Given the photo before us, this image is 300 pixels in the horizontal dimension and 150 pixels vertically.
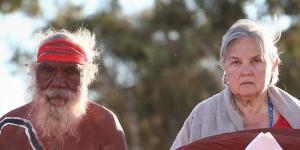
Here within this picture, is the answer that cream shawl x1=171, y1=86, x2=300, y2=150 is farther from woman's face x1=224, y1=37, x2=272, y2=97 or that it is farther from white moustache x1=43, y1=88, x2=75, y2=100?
white moustache x1=43, y1=88, x2=75, y2=100

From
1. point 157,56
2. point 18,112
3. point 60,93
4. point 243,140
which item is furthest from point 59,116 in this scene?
point 157,56

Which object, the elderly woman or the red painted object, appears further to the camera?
the elderly woman

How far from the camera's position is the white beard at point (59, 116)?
664 centimetres

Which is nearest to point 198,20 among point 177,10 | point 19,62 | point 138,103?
point 177,10

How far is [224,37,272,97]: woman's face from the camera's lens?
599 cm

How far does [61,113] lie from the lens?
6.65m

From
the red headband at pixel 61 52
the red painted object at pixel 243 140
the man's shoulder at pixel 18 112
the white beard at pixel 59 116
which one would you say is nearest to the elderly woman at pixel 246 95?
the red painted object at pixel 243 140

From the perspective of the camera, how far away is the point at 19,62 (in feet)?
97.6

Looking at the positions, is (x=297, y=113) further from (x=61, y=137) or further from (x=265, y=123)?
(x=61, y=137)

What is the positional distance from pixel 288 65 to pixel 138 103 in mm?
6599

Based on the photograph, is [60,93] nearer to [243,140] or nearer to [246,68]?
[246,68]

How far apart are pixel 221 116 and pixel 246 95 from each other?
265 mm

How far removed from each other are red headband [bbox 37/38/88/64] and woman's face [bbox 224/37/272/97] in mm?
1200

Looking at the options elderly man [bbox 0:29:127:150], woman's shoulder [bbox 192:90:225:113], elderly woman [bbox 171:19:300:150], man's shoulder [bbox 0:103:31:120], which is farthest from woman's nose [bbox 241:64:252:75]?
man's shoulder [bbox 0:103:31:120]
